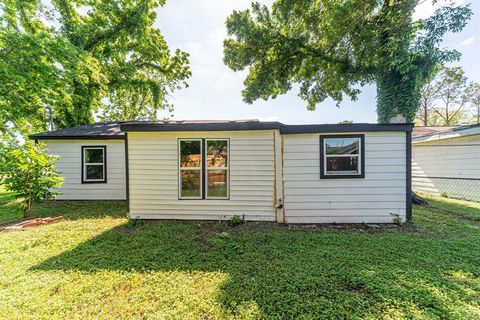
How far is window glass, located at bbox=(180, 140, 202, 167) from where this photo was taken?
5145 millimetres

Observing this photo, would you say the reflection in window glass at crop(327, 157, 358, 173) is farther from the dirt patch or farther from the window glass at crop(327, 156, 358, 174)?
the dirt patch

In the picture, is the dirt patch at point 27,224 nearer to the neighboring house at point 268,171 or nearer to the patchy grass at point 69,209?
the patchy grass at point 69,209

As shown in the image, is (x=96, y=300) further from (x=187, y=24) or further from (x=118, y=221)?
(x=187, y=24)

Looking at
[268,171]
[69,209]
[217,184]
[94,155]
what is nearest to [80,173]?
[94,155]

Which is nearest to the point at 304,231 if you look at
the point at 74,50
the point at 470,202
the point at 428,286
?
the point at 428,286

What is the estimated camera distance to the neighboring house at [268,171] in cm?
478

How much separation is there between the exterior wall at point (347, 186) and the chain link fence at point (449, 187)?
4.92 metres

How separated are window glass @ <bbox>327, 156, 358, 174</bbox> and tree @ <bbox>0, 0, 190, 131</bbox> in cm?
1025

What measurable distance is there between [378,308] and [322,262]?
0.93m

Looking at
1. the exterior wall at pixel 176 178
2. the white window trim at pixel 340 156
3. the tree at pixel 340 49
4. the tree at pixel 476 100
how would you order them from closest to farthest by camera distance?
the white window trim at pixel 340 156 → the exterior wall at pixel 176 178 → the tree at pixel 340 49 → the tree at pixel 476 100

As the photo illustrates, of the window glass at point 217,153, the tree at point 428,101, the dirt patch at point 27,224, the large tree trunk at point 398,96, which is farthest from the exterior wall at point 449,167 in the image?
the tree at point 428,101

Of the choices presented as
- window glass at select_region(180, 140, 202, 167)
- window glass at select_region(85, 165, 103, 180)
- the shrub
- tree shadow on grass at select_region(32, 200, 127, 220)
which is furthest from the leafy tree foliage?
window glass at select_region(85, 165, 103, 180)

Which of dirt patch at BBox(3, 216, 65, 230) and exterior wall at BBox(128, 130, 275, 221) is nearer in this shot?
dirt patch at BBox(3, 216, 65, 230)

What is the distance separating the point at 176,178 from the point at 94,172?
4.73m
